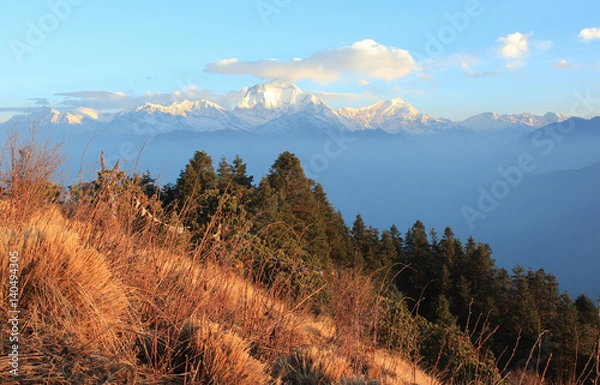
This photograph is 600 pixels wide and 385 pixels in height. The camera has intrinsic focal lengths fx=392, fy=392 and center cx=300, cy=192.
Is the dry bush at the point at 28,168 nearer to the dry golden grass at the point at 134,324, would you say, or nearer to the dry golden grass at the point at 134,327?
the dry golden grass at the point at 134,324

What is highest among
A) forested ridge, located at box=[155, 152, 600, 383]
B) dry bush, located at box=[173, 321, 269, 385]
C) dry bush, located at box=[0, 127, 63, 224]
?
dry bush, located at box=[0, 127, 63, 224]

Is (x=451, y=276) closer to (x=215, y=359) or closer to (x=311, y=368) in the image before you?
(x=311, y=368)

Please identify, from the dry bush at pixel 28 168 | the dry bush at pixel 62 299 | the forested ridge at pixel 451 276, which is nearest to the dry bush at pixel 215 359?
the dry bush at pixel 62 299

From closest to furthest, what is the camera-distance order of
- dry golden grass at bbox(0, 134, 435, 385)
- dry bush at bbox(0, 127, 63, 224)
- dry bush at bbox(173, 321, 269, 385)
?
dry golden grass at bbox(0, 134, 435, 385) → dry bush at bbox(173, 321, 269, 385) → dry bush at bbox(0, 127, 63, 224)

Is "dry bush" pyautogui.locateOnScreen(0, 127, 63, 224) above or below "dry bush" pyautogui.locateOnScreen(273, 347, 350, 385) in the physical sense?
above

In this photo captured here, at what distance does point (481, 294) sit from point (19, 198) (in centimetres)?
3613

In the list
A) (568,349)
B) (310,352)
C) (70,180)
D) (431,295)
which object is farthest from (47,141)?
(431,295)

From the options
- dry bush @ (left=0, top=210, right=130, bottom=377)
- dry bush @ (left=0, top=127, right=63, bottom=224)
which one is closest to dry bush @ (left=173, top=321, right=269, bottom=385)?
dry bush @ (left=0, top=210, right=130, bottom=377)

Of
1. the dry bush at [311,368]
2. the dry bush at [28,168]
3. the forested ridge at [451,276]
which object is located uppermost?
the dry bush at [28,168]

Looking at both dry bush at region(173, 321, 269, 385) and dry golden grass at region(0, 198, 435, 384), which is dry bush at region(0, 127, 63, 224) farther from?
dry bush at region(173, 321, 269, 385)

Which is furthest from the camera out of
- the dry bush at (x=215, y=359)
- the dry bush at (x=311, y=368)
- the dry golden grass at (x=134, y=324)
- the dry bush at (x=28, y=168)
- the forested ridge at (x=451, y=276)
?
the forested ridge at (x=451, y=276)

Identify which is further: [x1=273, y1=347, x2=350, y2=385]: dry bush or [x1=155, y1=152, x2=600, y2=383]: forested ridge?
[x1=155, y1=152, x2=600, y2=383]: forested ridge

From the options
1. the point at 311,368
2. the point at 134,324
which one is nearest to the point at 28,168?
the point at 134,324

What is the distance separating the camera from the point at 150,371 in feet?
7.45
